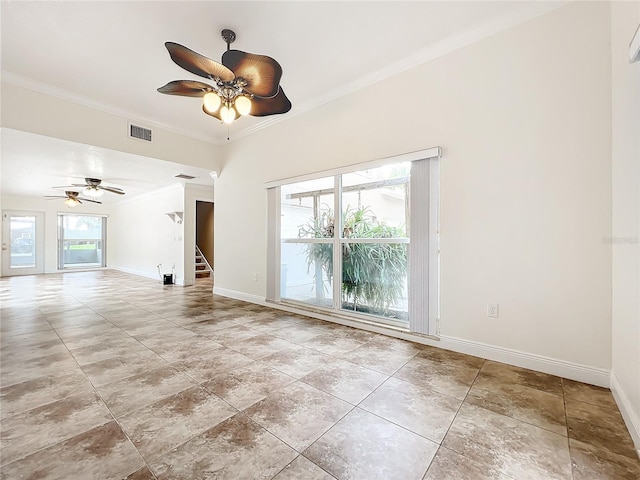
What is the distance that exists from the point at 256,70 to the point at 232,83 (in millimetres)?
339

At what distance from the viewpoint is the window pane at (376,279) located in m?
3.23

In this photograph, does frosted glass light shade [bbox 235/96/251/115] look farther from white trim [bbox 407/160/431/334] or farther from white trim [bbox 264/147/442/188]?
white trim [bbox 407/160/431/334]

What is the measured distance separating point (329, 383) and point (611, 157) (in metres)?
2.63

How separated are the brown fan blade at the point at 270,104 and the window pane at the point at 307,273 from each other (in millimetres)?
1843

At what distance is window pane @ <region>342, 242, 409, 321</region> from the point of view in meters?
3.23

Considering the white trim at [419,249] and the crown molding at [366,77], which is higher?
the crown molding at [366,77]

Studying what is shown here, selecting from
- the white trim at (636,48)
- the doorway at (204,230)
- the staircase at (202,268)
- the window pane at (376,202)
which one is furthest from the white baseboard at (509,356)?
the doorway at (204,230)

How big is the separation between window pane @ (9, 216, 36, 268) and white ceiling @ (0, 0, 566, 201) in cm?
759

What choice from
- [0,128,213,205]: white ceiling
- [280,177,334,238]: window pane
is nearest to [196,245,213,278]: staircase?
[0,128,213,205]: white ceiling

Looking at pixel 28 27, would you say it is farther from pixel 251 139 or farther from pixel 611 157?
pixel 611 157

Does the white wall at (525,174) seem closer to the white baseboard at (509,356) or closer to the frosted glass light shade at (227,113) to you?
the white baseboard at (509,356)

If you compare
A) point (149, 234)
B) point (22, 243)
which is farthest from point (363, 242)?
point (22, 243)

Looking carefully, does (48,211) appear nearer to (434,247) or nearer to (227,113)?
(227,113)

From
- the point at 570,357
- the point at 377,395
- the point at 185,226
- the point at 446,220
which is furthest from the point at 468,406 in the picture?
the point at 185,226
